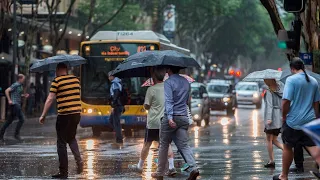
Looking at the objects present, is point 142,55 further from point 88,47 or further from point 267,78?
point 88,47

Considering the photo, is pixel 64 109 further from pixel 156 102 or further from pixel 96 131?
pixel 96 131

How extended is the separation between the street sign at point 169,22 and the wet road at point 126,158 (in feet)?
122

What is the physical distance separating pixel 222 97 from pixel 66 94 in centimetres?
3163

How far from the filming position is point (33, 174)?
1410 cm

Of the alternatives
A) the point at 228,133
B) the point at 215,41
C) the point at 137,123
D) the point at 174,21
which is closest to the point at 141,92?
the point at 137,123

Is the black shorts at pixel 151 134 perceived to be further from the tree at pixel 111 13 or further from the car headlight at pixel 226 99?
the tree at pixel 111 13

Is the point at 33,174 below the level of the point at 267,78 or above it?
below

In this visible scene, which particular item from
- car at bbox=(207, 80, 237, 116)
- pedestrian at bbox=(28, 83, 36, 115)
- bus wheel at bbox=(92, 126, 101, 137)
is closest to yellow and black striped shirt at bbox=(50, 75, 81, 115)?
bus wheel at bbox=(92, 126, 101, 137)

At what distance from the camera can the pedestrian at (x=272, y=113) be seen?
50.1 feet

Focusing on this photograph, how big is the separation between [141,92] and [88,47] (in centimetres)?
207

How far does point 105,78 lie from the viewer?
83.2ft

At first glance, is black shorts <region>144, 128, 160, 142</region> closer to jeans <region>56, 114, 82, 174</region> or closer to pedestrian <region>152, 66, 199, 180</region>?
jeans <region>56, 114, 82, 174</region>

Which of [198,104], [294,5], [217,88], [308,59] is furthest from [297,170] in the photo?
[217,88]

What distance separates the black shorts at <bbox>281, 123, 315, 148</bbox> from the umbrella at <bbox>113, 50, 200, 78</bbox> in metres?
2.20
